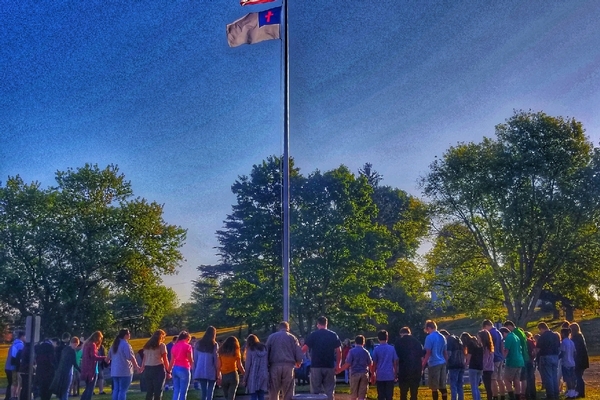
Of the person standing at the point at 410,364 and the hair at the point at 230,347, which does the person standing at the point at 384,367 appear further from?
the hair at the point at 230,347

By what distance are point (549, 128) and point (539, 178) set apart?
8.80ft

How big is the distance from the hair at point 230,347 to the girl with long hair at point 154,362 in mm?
1184

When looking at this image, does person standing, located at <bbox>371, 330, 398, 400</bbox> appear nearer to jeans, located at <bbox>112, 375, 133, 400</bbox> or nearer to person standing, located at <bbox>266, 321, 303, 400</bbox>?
person standing, located at <bbox>266, 321, 303, 400</bbox>

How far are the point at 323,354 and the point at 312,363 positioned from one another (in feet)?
1.08

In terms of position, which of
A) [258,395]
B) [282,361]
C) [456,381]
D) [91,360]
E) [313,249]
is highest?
[313,249]

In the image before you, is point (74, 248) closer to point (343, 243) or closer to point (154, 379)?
point (343, 243)

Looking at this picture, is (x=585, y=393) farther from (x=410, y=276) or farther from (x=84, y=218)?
(x=84, y=218)

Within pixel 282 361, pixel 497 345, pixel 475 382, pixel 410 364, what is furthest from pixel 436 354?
pixel 282 361

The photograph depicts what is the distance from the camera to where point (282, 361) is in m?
12.1

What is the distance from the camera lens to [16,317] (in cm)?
4050

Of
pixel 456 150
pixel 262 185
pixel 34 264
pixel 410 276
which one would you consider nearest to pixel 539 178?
pixel 456 150

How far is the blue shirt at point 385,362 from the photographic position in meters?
13.1

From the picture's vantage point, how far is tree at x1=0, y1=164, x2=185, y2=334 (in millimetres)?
39500

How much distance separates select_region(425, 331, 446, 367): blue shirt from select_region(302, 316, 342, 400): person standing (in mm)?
2257
